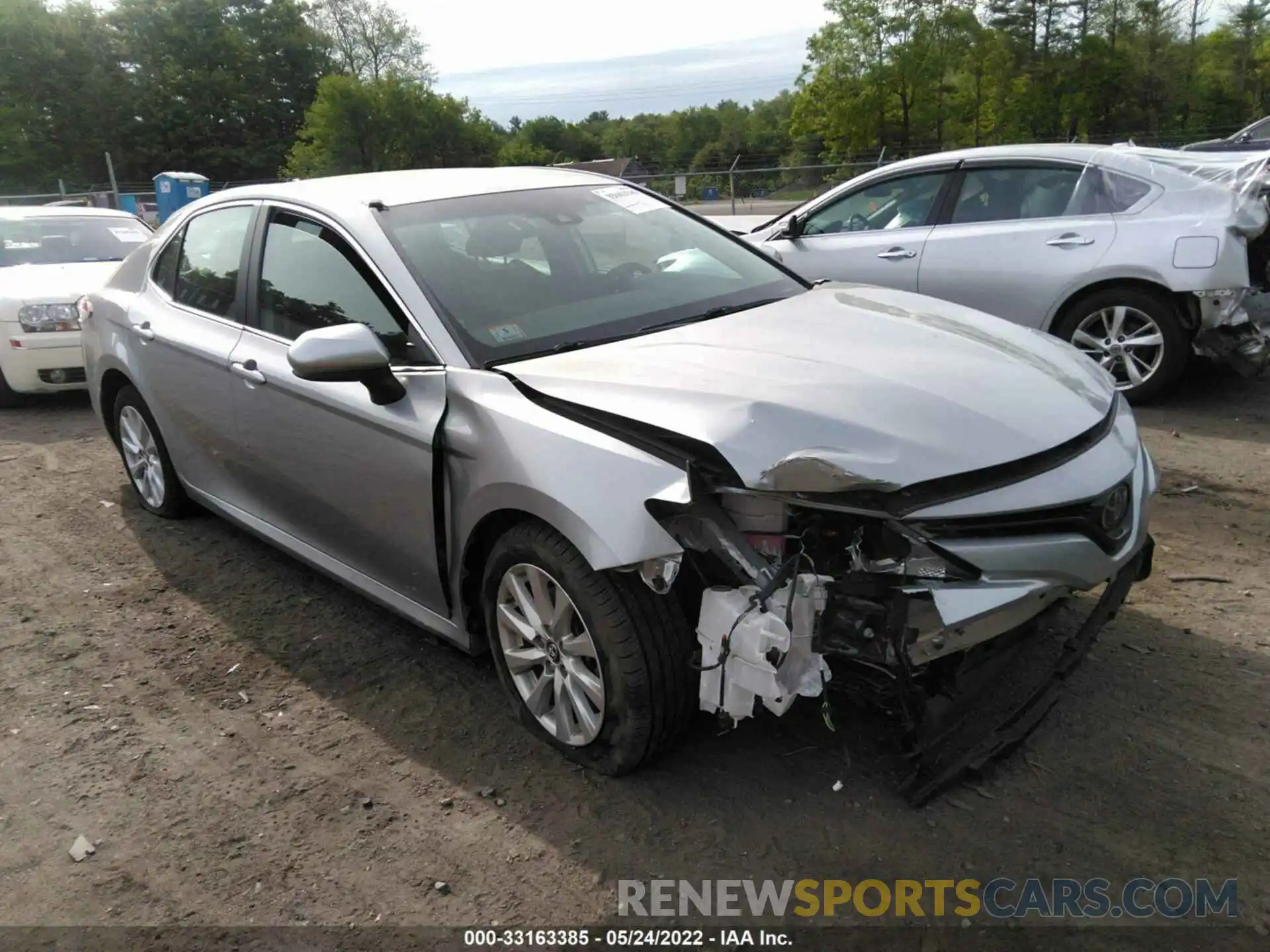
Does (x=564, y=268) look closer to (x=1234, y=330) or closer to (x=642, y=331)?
(x=642, y=331)

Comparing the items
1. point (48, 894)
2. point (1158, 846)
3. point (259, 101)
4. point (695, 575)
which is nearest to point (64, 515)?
point (48, 894)

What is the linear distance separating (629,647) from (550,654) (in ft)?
1.27

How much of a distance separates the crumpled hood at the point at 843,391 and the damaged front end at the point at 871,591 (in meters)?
0.09

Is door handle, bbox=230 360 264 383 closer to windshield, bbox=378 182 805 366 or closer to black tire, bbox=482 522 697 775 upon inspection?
windshield, bbox=378 182 805 366

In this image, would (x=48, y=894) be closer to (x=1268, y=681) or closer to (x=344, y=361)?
(x=344, y=361)

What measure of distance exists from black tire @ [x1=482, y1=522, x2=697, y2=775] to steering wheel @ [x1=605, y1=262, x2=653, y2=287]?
116 cm

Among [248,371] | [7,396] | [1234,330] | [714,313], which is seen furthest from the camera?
[7,396]

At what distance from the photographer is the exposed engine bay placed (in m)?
2.38

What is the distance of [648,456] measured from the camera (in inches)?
100

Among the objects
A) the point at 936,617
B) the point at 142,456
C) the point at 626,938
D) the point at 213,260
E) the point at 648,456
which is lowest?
the point at 626,938

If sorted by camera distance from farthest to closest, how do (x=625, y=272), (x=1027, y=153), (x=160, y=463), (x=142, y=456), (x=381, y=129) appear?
(x=381, y=129), (x=1027, y=153), (x=142, y=456), (x=160, y=463), (x=625, y=272)

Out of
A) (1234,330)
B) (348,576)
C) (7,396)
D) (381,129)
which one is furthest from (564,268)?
(381,129)

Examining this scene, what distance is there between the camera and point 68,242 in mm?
8828

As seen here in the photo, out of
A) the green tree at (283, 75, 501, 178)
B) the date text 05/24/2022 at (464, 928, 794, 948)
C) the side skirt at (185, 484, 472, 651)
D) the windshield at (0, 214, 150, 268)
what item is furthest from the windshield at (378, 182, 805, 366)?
the green tree at (283, 75, 501, 178)
